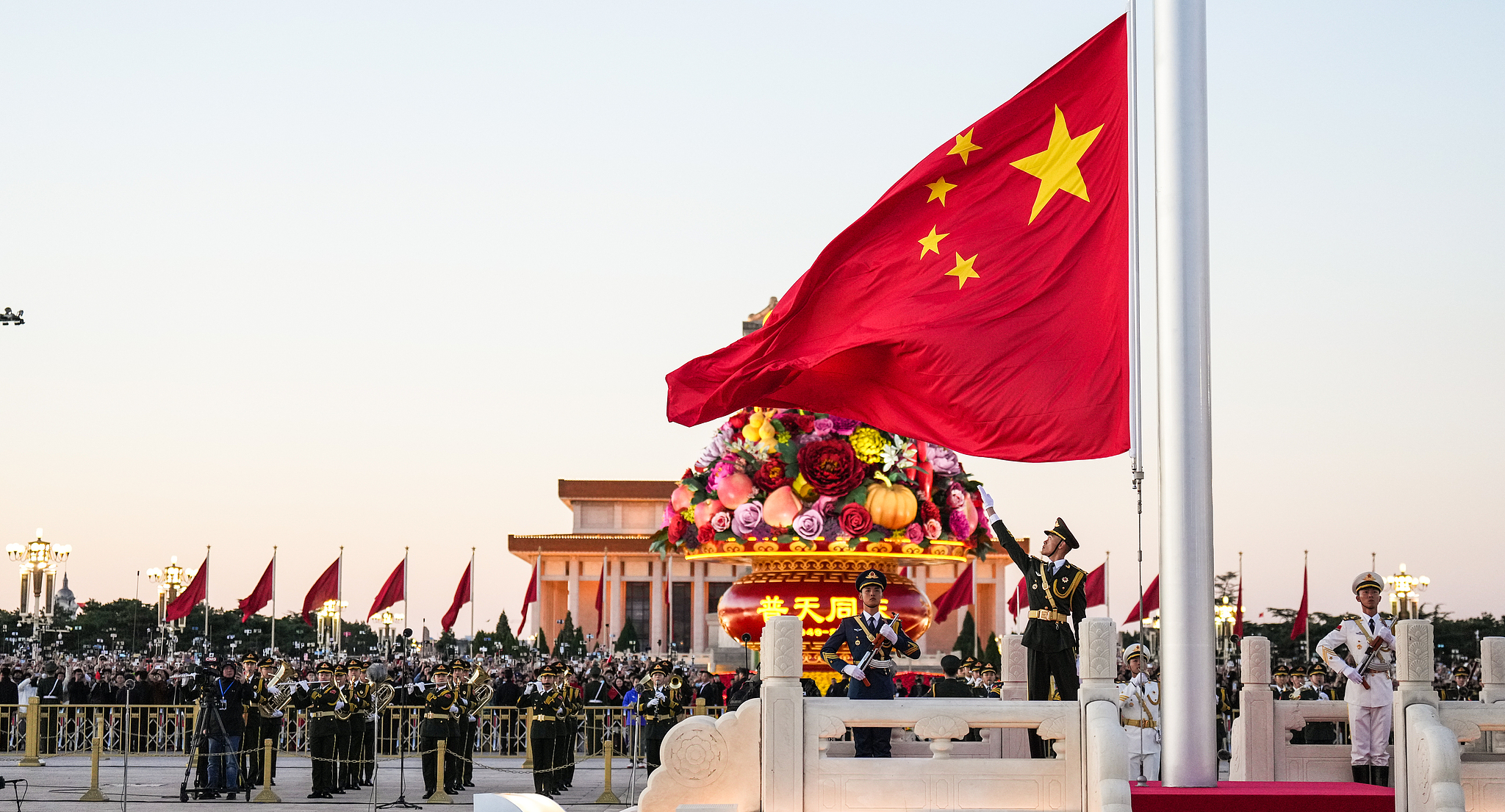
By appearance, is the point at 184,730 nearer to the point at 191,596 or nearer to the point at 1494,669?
the point at 191,596

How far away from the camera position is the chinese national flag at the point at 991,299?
8.42 meters

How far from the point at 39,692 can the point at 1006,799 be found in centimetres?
2061

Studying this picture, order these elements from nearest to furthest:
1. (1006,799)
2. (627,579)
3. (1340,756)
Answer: (1006,799) → (1340,756) → (627,579)

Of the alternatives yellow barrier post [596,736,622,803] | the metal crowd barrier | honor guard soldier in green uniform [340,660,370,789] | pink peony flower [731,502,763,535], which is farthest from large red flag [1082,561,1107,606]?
pink peony flower [731,502,763,535]

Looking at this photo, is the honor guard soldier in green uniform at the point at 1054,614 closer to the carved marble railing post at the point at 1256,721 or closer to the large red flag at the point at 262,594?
the carved marble railing post at the point at 1256,721

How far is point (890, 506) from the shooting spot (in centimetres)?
1381

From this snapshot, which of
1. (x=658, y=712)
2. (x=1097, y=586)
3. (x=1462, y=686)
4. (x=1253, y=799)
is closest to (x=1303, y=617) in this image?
(x=1097, y=586)

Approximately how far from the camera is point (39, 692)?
24.5 metres

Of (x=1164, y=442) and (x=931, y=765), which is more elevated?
(x=1164, y=442)

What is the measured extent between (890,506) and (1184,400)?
6.22 meters

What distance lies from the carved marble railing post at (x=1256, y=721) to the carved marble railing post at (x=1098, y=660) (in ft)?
9.79

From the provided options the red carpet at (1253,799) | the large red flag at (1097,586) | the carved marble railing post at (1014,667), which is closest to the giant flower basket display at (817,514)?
the carved marble railing post at (1014,667)

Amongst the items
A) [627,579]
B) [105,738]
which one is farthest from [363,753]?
[627,579]

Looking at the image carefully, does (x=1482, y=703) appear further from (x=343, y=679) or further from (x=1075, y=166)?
(x=343, y=679)
